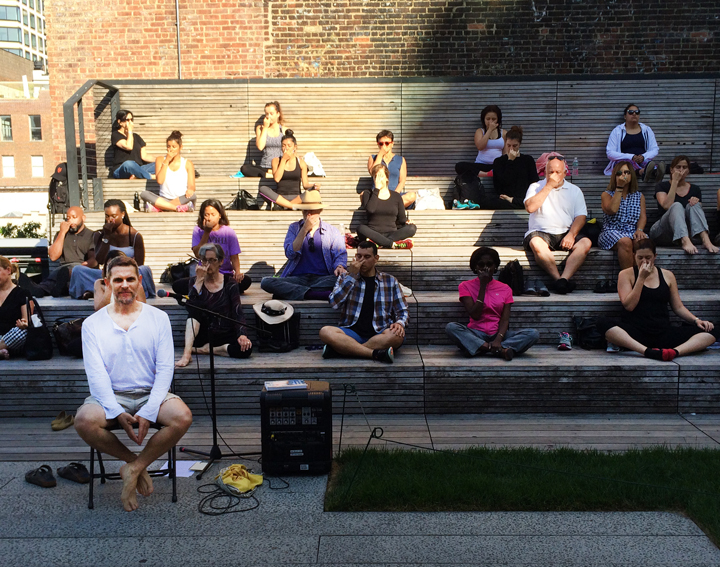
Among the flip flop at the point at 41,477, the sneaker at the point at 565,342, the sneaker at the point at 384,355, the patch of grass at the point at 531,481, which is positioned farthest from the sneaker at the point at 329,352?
the flip flop at the point at 41,477

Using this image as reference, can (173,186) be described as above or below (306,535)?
above

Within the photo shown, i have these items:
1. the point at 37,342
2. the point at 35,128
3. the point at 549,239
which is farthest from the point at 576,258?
the point at 35,128

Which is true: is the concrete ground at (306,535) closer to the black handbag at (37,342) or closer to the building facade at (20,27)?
the black handbag at (37,342)

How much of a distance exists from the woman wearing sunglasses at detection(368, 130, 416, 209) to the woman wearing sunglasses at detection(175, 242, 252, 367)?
349 centimetres

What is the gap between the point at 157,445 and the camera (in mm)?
4250

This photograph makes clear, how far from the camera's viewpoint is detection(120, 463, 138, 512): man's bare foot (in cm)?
411

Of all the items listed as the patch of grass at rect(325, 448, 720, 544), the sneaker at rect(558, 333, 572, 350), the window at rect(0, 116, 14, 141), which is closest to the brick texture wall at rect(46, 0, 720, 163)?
the sneaker at rect(558, 333, 572, 350)

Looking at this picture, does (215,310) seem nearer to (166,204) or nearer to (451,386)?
(451,386)

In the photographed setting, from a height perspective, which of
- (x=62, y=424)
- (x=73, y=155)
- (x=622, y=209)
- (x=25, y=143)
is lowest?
(x=62, y=424)

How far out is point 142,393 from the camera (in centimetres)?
448

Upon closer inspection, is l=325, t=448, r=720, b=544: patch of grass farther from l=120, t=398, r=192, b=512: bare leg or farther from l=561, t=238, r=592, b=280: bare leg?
l=561, t=238, r=592, b=280: bare leg

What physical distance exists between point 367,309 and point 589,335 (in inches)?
80.8

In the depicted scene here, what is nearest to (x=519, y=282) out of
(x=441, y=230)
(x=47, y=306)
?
(x=441, y=230)

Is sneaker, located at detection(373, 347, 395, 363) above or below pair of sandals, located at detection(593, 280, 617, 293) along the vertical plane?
below
